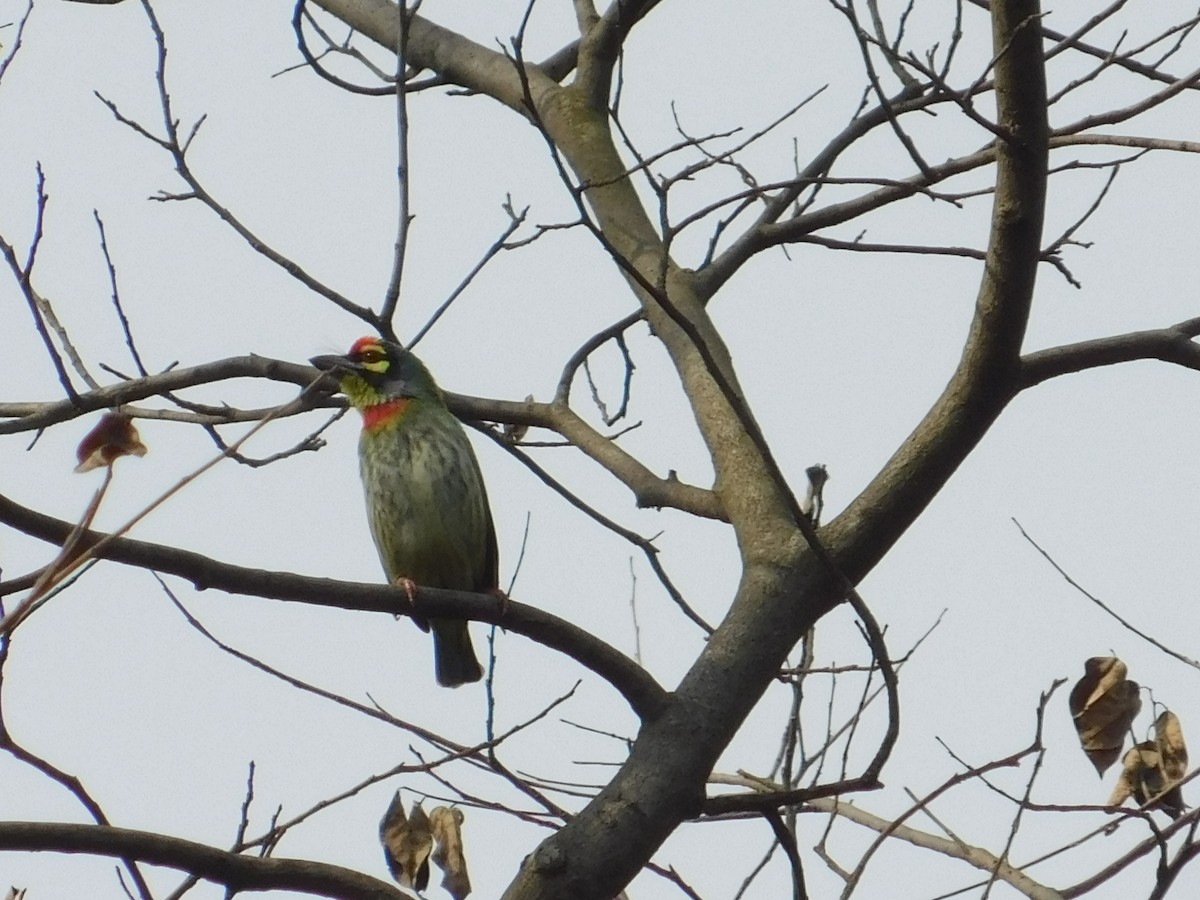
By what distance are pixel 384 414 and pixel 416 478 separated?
352 mm

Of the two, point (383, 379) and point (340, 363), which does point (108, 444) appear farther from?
point (383, 379)

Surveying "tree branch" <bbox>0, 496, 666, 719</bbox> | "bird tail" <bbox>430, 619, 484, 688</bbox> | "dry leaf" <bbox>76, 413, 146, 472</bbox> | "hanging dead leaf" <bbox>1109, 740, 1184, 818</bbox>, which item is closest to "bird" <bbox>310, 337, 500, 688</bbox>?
"bird tail" <bbox>430, 619, 484, 688</bbox>

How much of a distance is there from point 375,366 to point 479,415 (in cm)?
136

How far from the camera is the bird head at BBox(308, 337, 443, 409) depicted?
595 centimetres

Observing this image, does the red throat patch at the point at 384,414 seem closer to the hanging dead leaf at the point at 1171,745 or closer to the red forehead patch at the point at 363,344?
the red forehead patch at the point at 363,344

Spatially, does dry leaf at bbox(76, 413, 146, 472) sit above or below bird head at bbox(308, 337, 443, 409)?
below

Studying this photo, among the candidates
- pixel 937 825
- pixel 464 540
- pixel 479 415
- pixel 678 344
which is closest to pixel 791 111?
pixel 678 344

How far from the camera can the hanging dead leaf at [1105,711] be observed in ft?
12.6

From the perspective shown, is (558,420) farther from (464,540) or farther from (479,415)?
(464,540)

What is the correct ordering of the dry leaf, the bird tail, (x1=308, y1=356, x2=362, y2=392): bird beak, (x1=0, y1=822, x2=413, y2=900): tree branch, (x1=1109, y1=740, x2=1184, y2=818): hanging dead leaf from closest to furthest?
the dry leaf, (x1=0, y1=822, x2=413, y2=900): tree branch, (x1=1109, y1=740, x2=1184, y2=818): hanging dead leaf, (x1=308, y1=356, x2=362, y2=392): bird beak, the bird tail

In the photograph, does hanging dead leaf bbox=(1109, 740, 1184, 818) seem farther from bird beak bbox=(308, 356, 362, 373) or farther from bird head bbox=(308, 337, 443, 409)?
bird beak bbox=(308, 356, 362, 373)

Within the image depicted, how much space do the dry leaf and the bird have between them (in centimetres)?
333

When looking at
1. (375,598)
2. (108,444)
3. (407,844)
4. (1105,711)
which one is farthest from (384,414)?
(108,444)

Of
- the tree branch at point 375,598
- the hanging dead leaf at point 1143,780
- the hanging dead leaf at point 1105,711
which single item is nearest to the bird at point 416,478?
the tree branch at point 375,598
